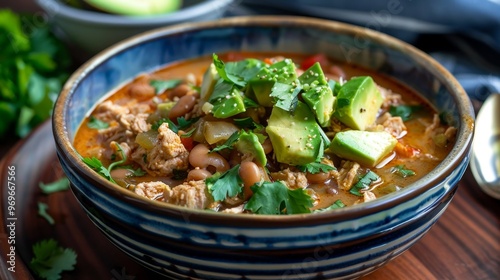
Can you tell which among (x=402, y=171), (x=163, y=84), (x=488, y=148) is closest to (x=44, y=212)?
(x=163, y=84)

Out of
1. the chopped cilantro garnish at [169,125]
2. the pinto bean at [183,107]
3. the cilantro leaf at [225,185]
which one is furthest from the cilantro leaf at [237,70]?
the cilantro leaf at [225,185]

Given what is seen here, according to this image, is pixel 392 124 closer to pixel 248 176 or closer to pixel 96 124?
pixel 248 176

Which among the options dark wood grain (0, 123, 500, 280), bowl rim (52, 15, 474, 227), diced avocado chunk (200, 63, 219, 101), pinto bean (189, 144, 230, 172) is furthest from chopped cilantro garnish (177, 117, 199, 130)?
dark wood grain (0, 123, 500, 280)

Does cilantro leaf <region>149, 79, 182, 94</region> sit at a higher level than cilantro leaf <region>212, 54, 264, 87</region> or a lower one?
lower

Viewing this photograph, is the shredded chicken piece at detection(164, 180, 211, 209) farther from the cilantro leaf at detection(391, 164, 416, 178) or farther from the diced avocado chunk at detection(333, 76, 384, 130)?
the cilantro leaf at detection(391, 164, 416, 178)

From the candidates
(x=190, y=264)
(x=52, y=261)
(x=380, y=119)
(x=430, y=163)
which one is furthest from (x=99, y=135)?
(x=430, y=163)

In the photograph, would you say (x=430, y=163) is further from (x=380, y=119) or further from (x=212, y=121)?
(x=212, y=121)

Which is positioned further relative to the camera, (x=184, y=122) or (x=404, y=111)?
(x=404, y=111)
